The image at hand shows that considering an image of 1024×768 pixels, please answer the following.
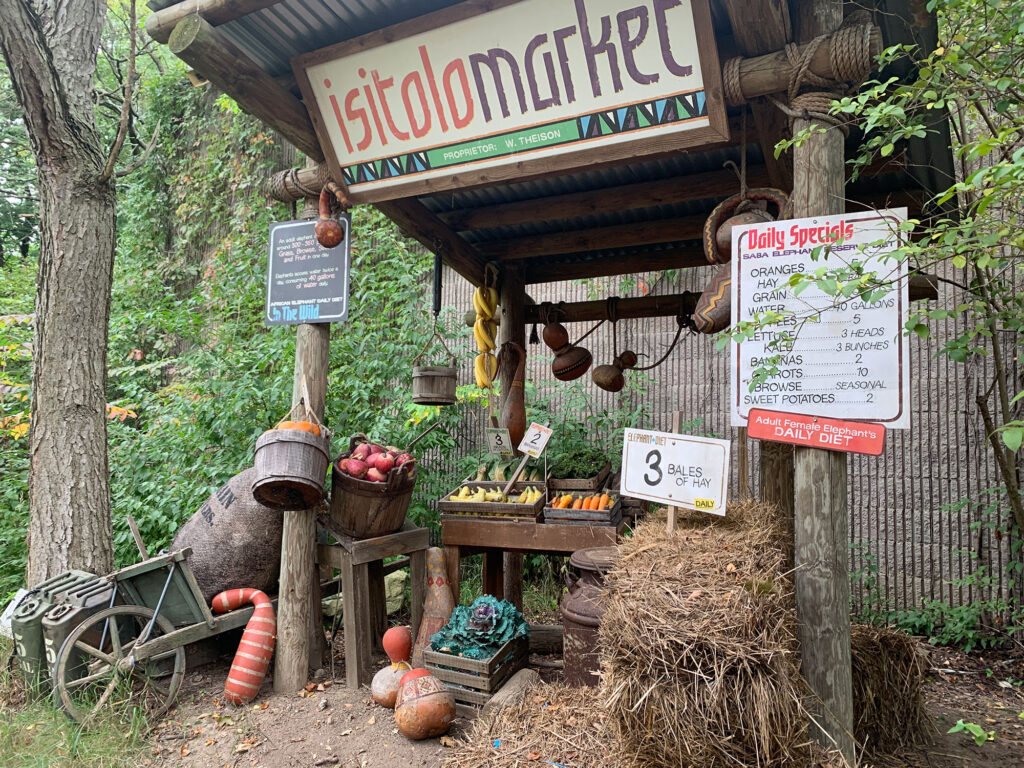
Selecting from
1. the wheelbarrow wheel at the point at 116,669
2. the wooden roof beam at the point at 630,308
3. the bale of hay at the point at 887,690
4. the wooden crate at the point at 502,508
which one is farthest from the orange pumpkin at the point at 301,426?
the bale of hay at the point at 887,690

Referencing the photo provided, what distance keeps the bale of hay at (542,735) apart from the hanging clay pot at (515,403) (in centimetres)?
227

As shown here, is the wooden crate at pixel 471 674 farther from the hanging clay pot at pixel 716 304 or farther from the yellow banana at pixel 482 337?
the yellow banana at pixel 482 337

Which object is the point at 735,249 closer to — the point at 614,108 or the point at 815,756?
the point at 614,108

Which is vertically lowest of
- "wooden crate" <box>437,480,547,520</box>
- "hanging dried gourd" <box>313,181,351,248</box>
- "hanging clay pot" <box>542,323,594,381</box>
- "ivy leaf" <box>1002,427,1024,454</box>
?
"wooden crate" <box>437,480,547,520</box>

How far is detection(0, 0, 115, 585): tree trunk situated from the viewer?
13.9 feet

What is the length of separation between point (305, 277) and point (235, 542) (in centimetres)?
175

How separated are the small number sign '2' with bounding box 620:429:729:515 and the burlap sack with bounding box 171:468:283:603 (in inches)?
100

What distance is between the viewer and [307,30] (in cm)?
342

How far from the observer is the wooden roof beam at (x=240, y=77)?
3145mm

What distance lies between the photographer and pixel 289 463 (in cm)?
345

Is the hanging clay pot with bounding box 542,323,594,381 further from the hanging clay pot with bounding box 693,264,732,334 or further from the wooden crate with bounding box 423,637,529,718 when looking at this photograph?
the wooden crate with bounding box 423,637,529,718

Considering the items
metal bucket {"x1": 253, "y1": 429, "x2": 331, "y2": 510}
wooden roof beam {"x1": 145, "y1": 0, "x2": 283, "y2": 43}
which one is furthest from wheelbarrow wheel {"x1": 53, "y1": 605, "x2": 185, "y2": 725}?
wooden roof beam {"x1": 145, "y1": 0, "x2": 283, "y2": 43}

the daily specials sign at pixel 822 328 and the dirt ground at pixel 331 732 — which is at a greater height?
the daily specials sign at pixel 822 328

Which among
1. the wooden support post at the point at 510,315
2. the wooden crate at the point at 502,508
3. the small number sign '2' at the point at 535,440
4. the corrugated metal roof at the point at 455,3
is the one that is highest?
the corrugated metal roof at the point at 455,3
